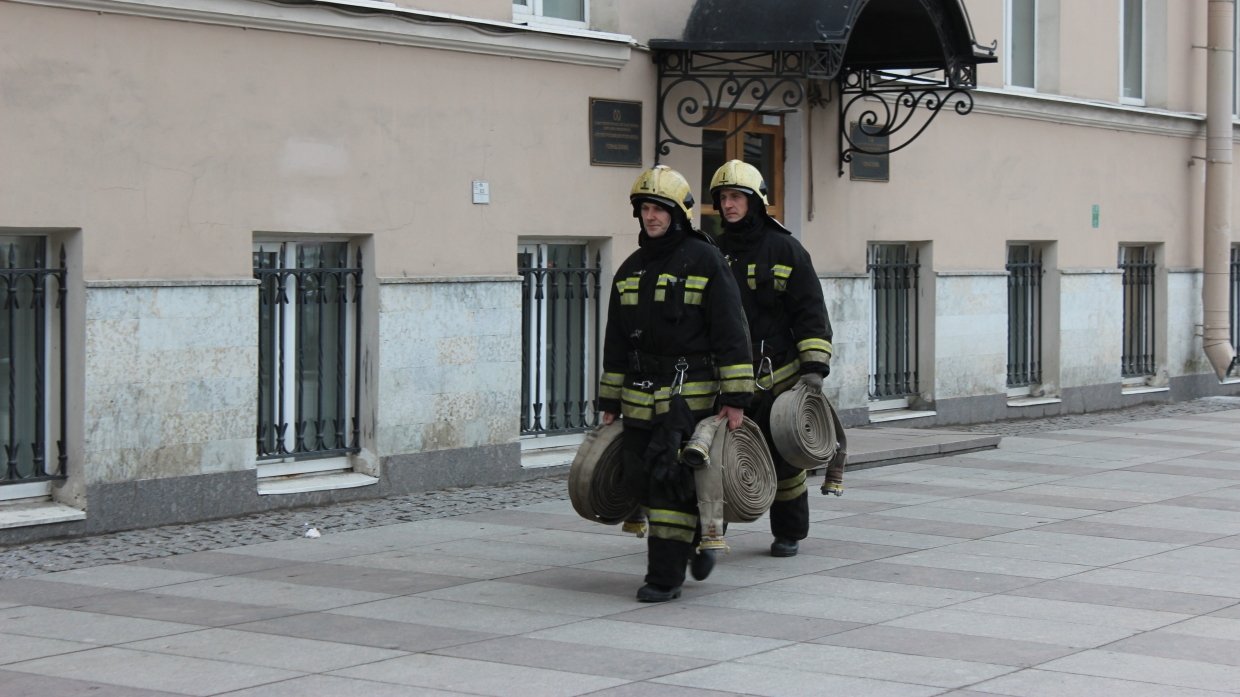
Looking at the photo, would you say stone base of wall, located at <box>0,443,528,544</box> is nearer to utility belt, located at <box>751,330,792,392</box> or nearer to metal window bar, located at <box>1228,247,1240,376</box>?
utility belt, located at <box>751,330,792,392</box>

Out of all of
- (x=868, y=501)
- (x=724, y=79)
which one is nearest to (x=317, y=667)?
(x=868, y=501)

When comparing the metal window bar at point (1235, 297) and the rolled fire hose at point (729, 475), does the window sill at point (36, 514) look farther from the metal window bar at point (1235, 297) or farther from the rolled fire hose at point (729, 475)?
the metal window bar at point (1235, 297)

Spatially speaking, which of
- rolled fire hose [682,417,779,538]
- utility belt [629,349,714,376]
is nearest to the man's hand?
rolled fire hose [682,417,779,538]

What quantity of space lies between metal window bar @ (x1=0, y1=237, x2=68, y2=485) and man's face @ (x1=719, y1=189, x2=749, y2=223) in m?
3.72

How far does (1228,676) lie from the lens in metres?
6.84

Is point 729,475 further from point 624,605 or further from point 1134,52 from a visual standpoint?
point 1134,52

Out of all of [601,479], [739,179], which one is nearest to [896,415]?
[739,179]

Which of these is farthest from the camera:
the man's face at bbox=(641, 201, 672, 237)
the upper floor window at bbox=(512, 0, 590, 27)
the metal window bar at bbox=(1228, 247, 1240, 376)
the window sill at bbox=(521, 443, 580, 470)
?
the metal window bar at bbox=(1228, 247, 1240, 376)

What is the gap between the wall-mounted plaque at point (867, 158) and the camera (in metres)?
15.7

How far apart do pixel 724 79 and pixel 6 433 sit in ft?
20.5

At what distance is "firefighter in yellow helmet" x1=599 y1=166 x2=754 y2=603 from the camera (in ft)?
27.0

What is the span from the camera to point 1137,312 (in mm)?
20141

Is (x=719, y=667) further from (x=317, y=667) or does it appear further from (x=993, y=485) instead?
(x=993, y=485)

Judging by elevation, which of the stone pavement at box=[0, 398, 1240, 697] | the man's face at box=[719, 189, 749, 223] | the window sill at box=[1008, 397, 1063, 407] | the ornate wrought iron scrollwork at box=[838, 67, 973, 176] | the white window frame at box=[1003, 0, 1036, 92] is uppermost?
the white window frame at box=[1003, 0, 1036, 92]
